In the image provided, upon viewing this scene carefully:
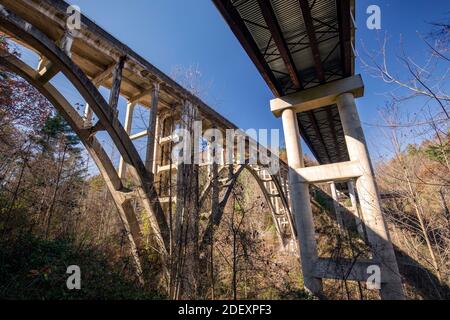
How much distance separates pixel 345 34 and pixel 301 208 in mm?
5847

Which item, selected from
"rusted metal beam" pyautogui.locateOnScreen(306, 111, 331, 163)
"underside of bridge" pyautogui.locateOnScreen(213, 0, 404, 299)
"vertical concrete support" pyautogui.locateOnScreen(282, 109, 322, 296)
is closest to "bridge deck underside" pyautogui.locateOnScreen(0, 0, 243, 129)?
"underside of bridge" pyautogui.locateOnScreen(213, 0, 404, 299)

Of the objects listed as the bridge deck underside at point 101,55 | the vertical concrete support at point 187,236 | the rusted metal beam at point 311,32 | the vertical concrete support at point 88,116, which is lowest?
the vertical concrete support at point 187,236

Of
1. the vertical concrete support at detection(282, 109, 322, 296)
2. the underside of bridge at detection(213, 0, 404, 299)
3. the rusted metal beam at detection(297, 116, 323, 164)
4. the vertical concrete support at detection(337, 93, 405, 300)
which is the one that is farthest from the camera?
the rusted metal beam at detection(297, 116, 323, 164)

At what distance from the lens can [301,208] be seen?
7.86m

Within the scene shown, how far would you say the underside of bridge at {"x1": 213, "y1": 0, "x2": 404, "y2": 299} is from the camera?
5.89 metres

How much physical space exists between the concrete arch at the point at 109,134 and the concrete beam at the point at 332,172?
18.4 feet

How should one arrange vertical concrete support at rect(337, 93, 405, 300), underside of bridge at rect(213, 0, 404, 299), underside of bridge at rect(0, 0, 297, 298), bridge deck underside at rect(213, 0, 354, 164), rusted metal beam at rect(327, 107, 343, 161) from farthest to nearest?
rusted metal beam at rect(327, 107, 343, 161), vertical concrete support at rect(337, 93, 405, 300), underside of bridge at rect(213, 0, 404, 299), bridge deck underside at rect(213, 0, 354, 164), underside of bridge at rect(0, 0, 297, 298)

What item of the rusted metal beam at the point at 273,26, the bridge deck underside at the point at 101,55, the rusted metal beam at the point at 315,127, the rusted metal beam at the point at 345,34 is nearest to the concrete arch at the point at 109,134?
the bridge deck underside at the point at 101,55

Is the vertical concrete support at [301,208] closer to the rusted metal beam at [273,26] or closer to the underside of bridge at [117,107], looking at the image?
the rusted metal beam at [273,26]

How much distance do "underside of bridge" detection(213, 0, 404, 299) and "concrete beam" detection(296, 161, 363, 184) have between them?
3cm

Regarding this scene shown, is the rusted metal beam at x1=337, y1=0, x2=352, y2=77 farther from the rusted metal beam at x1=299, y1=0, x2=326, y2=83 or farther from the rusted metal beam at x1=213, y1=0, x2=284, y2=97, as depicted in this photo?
the rusted metal beam at x1=213, y1=0, x2=284, y2=97

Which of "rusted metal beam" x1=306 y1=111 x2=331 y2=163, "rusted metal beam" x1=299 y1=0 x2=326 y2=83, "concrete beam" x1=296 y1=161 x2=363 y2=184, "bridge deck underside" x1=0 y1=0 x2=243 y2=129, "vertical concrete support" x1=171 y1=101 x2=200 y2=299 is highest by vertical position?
"rusted metal beam" x1=306 y1=111 x2=331 y2=163

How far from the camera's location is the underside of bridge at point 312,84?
589 centimetres
